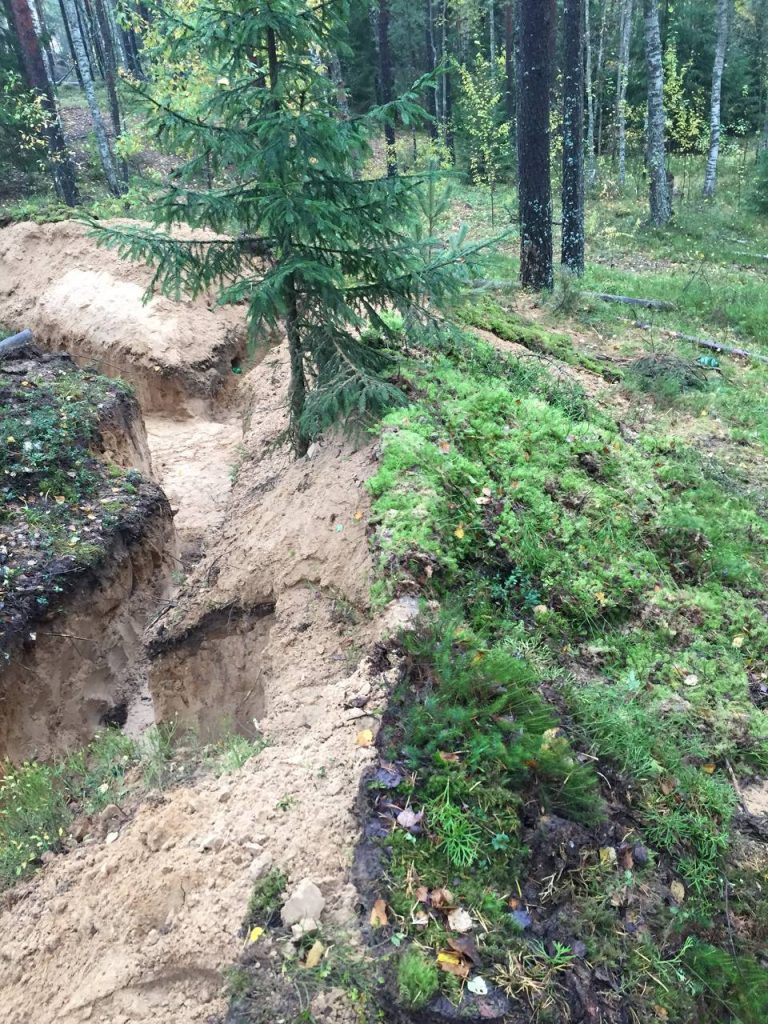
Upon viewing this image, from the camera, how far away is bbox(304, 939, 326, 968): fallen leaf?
2.77 m

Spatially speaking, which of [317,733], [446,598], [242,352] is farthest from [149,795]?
[242,352]

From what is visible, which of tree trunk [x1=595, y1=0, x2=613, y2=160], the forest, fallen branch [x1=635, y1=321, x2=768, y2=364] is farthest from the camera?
tree trunk [x1=595, y1=0, x2=613, y2=160]

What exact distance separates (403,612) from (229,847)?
1748mm

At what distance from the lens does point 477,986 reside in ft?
8.83

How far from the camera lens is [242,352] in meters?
12.7

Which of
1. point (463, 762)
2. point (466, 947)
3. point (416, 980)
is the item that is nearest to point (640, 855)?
point (463, 762)

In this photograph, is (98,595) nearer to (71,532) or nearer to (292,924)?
(71,532)

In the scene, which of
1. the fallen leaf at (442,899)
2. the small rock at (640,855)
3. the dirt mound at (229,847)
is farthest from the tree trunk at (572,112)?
the fallen leaf at (442,899)

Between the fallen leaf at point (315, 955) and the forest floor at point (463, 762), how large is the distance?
0.05ft

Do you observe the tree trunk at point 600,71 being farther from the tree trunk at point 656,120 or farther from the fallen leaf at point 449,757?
the fallen leaf at point 449,757

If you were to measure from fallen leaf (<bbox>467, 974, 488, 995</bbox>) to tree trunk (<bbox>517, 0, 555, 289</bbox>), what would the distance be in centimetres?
1042

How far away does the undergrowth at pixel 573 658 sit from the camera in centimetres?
310

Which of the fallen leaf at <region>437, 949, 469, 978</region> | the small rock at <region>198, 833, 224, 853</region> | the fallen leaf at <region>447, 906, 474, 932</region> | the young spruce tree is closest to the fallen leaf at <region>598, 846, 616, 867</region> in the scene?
the fallen leaf at <region>447, 906, 474, 932</region>

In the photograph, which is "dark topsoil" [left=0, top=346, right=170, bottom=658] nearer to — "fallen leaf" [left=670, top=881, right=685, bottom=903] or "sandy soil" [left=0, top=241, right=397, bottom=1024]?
"sandy soil" [left=0, top=241, right=397, bottom=1024]
